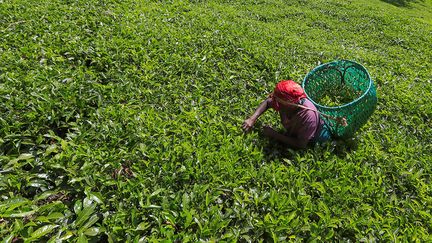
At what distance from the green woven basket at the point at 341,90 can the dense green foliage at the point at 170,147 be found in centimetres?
26

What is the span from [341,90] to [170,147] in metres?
2.91

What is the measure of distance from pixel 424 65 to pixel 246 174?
19.3 feet

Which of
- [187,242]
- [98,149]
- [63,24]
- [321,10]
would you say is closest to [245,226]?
[187,242]

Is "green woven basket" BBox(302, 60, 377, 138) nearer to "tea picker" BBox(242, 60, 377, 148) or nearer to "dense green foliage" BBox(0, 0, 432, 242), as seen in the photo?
"tea picker" BBox(242, 60, 377, 148)

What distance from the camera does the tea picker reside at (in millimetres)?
3145

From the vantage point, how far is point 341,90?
4.67 metres

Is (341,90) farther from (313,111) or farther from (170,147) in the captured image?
(170,147)

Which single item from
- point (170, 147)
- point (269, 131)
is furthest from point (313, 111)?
point (170, 147)

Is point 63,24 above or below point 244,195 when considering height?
above

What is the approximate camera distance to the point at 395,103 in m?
4.77

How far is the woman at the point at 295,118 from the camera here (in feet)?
10.3

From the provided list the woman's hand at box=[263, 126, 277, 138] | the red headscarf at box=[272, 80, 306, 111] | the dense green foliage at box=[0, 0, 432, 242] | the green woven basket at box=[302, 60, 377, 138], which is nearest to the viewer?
the dense green foliage at box=[0, 0, 432, 242]

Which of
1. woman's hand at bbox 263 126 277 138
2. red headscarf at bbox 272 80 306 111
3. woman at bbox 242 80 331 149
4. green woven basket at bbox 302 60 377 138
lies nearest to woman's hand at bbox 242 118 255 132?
woman at bbox 242 80 331 149

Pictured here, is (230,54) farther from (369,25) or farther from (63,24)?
(369,25)
